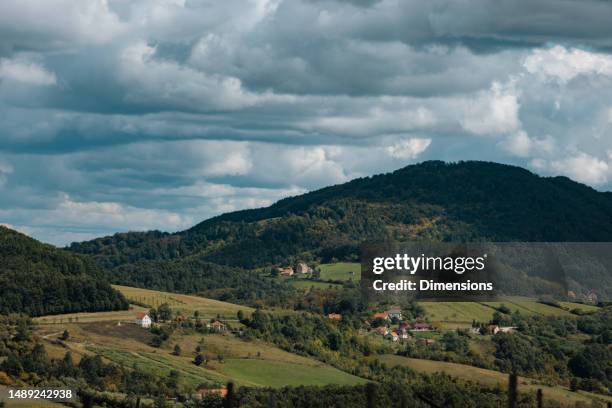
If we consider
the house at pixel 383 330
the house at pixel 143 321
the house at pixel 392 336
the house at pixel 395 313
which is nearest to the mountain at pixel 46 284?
the house at pixel 143 321

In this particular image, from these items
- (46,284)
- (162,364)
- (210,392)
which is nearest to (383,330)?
(46,284)

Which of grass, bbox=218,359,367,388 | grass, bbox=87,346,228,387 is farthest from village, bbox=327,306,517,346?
grass, bbox=87,346,228,387

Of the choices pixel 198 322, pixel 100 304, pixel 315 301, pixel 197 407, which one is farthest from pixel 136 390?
pixel 315 301

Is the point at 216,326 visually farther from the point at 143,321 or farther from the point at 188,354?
the point at 188,354

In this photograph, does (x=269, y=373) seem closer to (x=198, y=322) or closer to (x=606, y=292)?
(x=198, y=322)

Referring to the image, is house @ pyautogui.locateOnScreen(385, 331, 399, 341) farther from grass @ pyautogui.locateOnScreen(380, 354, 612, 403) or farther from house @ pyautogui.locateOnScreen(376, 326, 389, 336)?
grass @ pyautogui.locateOnScreen(380, 354, 612, 403)
